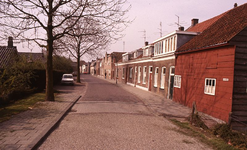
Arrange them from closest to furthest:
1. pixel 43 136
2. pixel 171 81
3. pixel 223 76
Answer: pixel 43 136
pixel 223 76
pixel 171 81

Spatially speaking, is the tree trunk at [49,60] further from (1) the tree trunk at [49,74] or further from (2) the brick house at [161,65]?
(2) the brick house at [161,65]

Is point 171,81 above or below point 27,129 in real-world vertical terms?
above

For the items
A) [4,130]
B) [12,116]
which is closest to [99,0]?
[12,116]

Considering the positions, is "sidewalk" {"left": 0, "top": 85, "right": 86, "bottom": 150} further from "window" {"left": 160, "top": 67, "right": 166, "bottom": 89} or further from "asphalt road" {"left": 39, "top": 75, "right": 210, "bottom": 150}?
"window" {"left": 160, "top": 67, "right": 166, "bottom": 89}

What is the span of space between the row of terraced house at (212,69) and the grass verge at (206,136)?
917mm

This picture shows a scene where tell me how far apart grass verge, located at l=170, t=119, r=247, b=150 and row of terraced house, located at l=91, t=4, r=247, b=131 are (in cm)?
92

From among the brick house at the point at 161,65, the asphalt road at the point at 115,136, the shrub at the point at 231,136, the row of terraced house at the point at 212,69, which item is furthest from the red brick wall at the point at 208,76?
the asphalt road at the point at 115,136

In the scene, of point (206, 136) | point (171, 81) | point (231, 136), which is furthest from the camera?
point (171, 81)

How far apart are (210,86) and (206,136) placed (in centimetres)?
440

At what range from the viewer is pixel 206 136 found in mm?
6477

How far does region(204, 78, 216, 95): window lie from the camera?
9938mm

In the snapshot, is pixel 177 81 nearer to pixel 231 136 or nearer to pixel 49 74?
pixel 231 136

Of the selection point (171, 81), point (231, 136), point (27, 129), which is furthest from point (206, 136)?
point (171, 81)

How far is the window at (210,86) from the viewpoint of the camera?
9938mm
